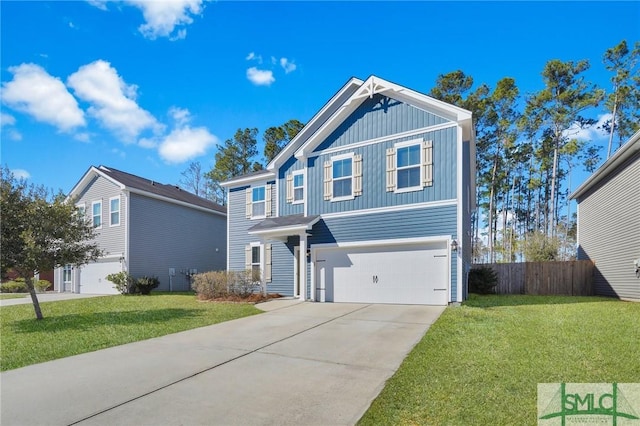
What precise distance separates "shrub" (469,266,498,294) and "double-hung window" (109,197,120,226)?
1791 centimetres

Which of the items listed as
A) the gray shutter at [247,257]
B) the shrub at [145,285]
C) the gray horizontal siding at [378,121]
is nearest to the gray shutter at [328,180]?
the gray horizontal siding at [378,121]

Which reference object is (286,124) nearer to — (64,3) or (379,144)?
(379,144)

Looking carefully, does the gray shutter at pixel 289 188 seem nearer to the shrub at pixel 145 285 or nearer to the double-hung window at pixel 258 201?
the double-hung window at pixel 258 201

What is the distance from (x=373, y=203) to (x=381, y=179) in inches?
35.0

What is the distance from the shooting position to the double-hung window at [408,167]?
1200 cm

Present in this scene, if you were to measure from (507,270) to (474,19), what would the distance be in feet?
35.9

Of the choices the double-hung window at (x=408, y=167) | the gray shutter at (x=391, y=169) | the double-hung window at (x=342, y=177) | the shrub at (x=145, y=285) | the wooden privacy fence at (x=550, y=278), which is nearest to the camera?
the double-hung window at (x=408, y=167)

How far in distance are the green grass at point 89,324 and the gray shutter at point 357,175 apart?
543 cm

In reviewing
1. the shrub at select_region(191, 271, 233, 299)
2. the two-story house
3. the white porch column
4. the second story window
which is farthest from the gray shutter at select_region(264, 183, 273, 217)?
the shrub at select_region(191, 271, 233, 299)

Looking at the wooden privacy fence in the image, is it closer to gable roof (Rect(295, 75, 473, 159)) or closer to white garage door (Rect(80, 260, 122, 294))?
gable roof (Rect(295, 75, 473, 159))

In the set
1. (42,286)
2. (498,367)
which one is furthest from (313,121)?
(42,286)

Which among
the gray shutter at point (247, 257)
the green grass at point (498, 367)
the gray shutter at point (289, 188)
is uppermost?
the gray shutter at point (289, 188)

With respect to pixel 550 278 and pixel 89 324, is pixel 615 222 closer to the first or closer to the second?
pixel 550 278

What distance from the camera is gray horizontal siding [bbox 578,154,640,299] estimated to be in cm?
1191
